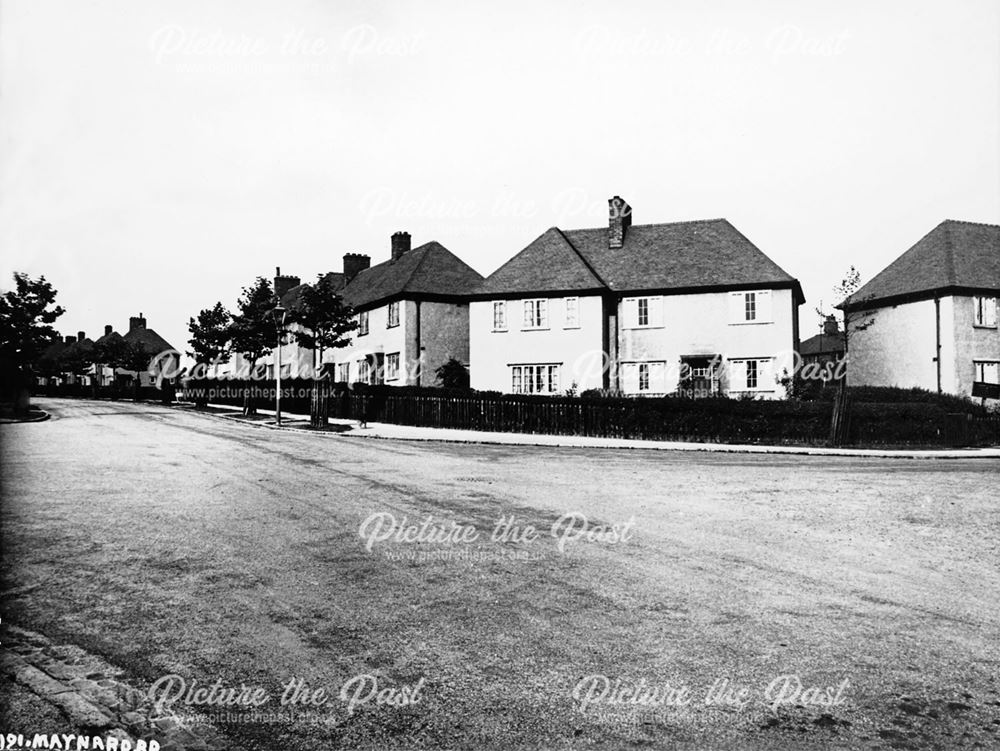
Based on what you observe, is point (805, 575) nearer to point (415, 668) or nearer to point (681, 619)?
point (681, 619)

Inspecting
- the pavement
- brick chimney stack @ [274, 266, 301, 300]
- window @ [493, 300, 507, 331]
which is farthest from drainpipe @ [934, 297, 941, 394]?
brick chimney stack @ [274, 266, 301, 300]

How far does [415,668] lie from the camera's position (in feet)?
15.2

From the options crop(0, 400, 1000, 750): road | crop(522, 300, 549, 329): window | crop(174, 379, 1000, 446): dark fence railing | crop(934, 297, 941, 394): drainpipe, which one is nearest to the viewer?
crop(0, 400, 1000, 750): road

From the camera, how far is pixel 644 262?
126ft

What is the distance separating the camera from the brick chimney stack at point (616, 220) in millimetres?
40000

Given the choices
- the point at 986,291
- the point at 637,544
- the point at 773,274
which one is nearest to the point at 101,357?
the point at 773,274

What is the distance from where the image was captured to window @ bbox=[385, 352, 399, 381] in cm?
4141

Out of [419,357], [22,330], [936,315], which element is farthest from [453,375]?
[22,330]

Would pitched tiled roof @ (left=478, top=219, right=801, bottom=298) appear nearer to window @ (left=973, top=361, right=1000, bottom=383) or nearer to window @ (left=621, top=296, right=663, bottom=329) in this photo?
window @ (left=621, top=296, right=663, bottom=329)

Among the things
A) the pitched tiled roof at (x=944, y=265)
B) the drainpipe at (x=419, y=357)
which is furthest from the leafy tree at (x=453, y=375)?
the pitched tiled roof at (x=944, y=265)

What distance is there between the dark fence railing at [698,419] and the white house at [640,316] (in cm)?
964

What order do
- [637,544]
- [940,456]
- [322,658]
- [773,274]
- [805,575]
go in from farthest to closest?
[773,274] < [940,456] < [637,544] < [805,575] < [322,658]

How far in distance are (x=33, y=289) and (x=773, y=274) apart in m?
33.1

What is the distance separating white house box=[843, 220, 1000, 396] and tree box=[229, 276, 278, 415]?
2877 cm
